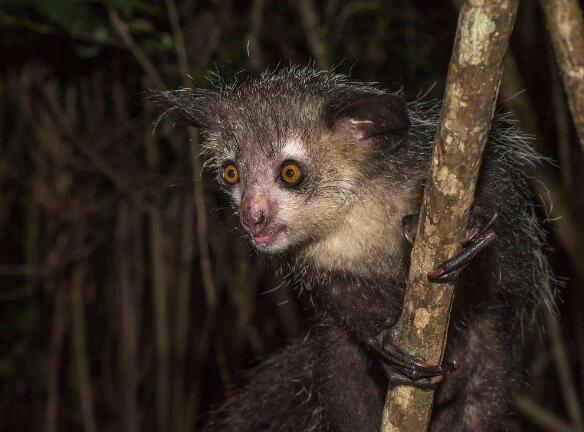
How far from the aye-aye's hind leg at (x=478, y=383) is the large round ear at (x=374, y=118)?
2.79 ft

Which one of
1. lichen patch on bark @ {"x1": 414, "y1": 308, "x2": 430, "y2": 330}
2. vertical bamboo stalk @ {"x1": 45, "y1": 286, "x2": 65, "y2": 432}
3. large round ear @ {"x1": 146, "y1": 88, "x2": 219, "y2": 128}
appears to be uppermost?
large round ear @ {"x1": 146, "y1": 88, "x2": 219, "y2": 128}

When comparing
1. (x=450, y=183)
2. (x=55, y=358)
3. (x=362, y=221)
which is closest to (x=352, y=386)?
(x=362, y=221)

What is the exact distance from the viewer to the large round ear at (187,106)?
3242 mm

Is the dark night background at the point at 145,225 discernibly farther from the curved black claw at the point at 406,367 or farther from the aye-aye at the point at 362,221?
the curved black claw at the point at 406,367

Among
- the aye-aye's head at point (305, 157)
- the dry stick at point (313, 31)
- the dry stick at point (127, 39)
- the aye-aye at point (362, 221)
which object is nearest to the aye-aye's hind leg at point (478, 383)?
the aye-aye at point (362, 221)

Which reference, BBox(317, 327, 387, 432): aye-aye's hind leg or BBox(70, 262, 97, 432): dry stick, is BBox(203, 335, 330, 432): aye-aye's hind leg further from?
BBox(70, 262, 97, 432): dry stick

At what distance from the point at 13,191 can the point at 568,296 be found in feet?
12.8

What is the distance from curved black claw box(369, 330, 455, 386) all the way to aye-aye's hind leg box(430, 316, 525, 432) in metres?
0.68

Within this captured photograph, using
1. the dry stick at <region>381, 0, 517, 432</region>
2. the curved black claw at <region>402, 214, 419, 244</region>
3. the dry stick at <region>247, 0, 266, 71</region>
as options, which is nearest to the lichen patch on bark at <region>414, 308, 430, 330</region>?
the dry stick at <region>381, 0, 517, 432</region>

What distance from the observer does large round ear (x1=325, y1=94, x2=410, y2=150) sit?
2666 millimetres

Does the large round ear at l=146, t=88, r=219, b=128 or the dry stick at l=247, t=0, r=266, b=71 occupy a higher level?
the dry stick at l=247, t=0, r=266, b=71

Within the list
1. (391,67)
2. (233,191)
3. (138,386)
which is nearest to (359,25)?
(391,67)

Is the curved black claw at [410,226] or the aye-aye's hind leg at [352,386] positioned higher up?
the curved black claw at [410,226]

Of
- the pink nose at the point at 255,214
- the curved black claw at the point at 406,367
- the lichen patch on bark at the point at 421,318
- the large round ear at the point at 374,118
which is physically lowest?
the curved black claw at the point at 406,367
